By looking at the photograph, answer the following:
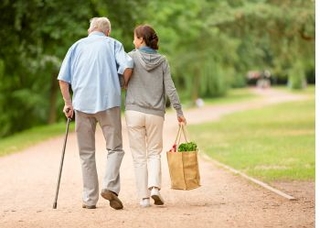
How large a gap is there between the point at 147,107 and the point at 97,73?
2.06ft

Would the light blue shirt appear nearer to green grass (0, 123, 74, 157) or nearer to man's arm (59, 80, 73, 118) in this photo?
man's arm (59, 80, 73, 118)

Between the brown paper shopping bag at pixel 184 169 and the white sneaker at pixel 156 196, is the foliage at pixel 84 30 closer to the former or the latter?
the brown paper shopping bag at pixel 184 169

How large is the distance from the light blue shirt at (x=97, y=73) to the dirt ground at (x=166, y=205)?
→ 110 centimetres

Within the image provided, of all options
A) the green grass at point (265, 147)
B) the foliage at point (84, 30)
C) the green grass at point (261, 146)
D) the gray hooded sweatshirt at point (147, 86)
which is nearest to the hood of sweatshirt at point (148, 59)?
the gray hooded sweatshirt at point (147, 86)

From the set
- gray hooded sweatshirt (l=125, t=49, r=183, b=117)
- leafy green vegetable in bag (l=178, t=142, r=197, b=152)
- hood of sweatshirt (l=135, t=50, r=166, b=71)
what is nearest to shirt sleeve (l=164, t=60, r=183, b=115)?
gray hooded sweatshirt (l=125, t=49, r=183, b=117)

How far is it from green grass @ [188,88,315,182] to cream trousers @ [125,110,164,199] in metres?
3.54

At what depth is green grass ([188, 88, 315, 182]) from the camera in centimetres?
1350

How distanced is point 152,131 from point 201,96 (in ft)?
174

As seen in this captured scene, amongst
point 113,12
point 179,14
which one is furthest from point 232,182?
point 179,14

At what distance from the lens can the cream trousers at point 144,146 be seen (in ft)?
29.5

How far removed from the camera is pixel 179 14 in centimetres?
3450

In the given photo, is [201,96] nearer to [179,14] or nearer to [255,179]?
[179,14]

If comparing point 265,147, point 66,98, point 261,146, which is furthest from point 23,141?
point 66,98

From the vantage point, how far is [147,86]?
9.04m
